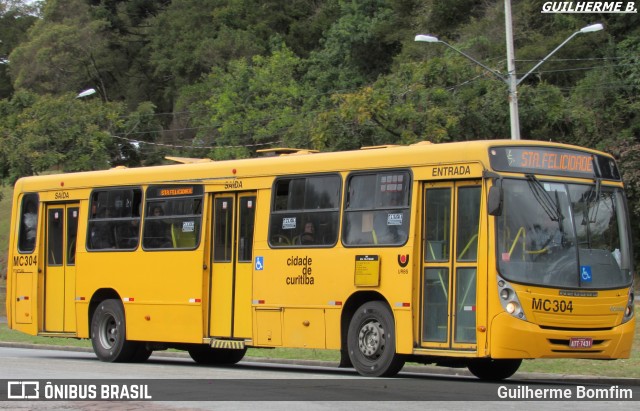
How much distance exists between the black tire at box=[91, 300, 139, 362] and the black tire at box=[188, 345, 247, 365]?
109 cm

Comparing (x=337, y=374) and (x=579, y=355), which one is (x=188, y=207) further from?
(x=579, y=355)

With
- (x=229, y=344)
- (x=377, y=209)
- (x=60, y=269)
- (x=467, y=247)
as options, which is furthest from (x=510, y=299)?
(x=60, y=269)

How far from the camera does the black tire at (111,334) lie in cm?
1988

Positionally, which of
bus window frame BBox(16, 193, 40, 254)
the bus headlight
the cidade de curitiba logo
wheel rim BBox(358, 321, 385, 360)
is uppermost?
the cidade de curitiba logo

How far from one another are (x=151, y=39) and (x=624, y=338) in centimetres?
6887

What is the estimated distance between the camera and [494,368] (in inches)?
644

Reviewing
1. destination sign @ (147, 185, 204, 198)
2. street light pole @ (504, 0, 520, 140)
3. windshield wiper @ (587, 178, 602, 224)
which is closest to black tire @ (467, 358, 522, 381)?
windshield wiper @ (587, 178, 602, 224)

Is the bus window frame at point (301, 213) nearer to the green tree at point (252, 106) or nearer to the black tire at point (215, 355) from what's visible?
the black tire at point (215, 355)

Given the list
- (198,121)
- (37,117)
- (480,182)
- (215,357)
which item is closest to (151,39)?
(198,121)

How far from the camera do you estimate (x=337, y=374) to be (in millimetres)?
16875

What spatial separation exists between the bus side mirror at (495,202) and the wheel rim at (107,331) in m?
8.53

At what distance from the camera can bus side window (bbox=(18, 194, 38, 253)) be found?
21.9m

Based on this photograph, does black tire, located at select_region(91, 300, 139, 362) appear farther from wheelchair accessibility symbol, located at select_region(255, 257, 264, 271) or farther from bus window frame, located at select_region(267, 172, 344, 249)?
bus window frame, located at select_region(267, 172, 344, 249)

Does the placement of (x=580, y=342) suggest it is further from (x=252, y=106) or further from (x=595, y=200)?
(x=252, y=106)
